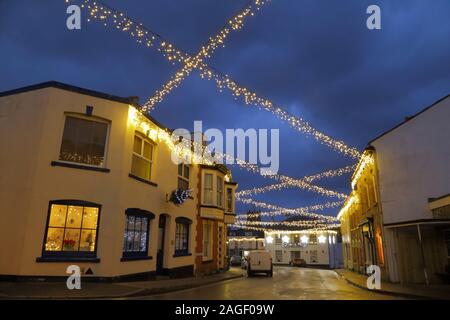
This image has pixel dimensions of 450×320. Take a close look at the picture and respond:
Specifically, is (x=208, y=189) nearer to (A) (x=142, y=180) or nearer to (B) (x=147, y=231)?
(B) (x=147, y=231)

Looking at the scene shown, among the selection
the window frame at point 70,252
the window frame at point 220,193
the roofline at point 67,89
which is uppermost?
the roofline at point 67,89

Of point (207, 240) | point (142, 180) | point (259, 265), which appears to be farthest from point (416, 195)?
point (142, 180)

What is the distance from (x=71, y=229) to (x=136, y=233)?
297 cm

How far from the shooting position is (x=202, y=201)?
22453 mm

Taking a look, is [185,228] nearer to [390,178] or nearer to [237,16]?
[390,178]

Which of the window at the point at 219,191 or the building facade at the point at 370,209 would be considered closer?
the building facade at the point at 370,209

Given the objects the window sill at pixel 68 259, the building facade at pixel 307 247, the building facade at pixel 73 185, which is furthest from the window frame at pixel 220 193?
the building facade at pixel 307 247

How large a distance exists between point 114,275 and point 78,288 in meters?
2.11

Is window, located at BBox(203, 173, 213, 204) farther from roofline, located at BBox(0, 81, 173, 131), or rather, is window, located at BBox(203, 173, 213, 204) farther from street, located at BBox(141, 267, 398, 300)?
roofline, located at BBox(0, 81, 173, 131)

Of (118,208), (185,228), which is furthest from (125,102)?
(185,228)

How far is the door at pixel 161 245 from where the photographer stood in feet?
55.7

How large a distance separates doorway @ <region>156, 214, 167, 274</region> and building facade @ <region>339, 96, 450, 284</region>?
35.9 ft

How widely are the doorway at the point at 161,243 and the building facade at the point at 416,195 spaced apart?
10947 millimetres

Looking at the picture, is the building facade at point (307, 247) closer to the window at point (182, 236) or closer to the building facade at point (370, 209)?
the building facade at point (370, 209)
